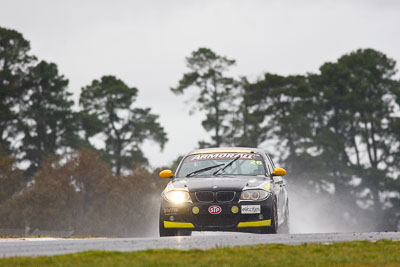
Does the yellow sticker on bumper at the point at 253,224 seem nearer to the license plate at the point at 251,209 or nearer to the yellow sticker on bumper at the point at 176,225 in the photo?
the license plate at the point at 251,209

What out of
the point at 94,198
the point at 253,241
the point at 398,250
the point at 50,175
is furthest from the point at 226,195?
the point at 94,198

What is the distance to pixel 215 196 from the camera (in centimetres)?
1292

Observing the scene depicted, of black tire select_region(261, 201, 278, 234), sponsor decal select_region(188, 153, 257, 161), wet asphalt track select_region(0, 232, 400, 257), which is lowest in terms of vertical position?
wet asphalt track select_region(0, 232, 400, 257)

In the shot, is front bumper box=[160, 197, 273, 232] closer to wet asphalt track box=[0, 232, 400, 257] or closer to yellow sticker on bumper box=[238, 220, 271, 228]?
yellow sticker on bumper box=[238, 220, 271, 228]

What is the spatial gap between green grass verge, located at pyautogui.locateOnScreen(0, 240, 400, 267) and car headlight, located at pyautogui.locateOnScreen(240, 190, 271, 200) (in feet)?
9.40

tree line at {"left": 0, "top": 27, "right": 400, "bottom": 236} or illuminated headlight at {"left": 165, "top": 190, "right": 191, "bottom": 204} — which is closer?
illuminated headlight at {"left": 165, "top": 190, "right": 191, "bottom": 204}

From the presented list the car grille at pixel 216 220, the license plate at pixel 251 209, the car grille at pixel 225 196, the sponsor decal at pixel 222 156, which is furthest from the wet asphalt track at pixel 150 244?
the sponsor decal at pixel 222 156

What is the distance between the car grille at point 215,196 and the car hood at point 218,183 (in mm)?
69

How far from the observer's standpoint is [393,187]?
65.5 metres

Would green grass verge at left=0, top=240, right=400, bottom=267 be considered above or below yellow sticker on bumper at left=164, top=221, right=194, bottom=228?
below

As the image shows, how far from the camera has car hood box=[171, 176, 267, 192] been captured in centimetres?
1294

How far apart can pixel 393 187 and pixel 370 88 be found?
9.99 metres

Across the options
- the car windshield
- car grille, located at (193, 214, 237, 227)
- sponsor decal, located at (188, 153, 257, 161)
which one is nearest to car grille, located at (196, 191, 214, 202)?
→ car grille, located at (193, 214, 237, 227)

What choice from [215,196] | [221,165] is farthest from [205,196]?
[221,165]
